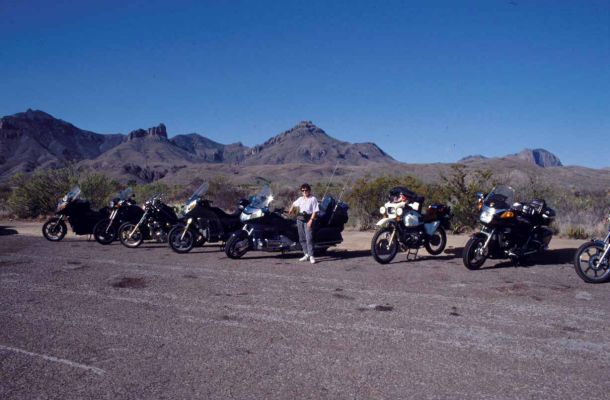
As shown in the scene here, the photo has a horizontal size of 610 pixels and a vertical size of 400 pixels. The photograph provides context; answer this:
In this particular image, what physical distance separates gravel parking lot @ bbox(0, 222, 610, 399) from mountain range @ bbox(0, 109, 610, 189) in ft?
234

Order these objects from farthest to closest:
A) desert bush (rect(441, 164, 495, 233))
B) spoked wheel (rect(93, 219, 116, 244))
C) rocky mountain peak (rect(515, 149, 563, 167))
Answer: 1. rocky mountain peak (rect(515, 149, 563, 167))
2. desert bush (rect(441, 164, 495, 233))
3. spoked wheel (rect(93, 219, 116, 244))

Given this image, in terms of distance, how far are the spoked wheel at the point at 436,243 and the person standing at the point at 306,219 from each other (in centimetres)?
244

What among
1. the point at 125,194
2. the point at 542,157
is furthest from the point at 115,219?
the point at 542,157

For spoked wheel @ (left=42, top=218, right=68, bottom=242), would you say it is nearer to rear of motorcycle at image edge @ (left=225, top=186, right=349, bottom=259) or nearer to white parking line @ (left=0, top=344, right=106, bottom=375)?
rear of motorcycle at image edge @ (left=225, top=186, right=349, bottom=259)

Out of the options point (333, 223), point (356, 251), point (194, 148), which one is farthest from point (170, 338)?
point (194, 148)

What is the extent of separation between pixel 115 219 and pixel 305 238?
5409 mm

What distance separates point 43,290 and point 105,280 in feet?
3.25

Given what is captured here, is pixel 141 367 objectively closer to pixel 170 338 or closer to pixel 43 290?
pixel 170 338

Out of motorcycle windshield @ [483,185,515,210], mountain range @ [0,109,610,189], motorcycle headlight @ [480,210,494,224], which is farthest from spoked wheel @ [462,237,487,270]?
mountain range @ [0,109,610,189]

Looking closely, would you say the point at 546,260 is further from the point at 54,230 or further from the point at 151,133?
the point at 151,133

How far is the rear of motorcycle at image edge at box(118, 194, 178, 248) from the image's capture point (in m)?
12.8

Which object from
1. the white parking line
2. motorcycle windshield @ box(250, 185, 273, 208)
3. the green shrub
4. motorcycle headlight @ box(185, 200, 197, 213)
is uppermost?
motorcycle windshield @ box(250, 185, 273, 208)

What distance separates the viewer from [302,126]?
646ft

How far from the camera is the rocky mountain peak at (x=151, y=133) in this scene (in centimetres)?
15988
